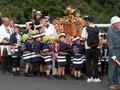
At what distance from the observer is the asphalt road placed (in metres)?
10.2

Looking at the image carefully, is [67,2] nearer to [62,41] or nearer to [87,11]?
[87,11]

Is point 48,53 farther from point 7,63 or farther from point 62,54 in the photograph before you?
point 7,63

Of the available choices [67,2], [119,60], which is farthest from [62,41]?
[67,2]

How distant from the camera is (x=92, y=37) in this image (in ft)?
35.6

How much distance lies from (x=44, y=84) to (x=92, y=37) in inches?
78.1

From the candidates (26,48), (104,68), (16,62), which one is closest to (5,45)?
(16,62)

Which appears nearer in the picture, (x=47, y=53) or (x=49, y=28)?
(x=47, y=53)

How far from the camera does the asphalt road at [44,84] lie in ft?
33.6

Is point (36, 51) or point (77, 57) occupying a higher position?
point (36, 51)

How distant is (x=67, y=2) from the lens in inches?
1393

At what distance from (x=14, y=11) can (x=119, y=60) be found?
2261 centimetres

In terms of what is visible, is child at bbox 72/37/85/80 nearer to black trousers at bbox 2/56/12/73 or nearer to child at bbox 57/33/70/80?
child at bbox 57/33/70/80

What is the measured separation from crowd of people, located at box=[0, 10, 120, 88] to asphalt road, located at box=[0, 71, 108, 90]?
1.18 feet

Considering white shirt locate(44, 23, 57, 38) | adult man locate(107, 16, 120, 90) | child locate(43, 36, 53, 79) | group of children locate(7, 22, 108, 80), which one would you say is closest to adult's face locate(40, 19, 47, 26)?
white shirt locate(44, 23, 57, 38)
